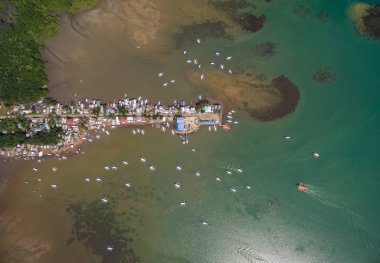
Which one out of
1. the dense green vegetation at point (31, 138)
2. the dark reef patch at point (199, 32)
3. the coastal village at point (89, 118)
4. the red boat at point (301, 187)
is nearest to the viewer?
the red boat at point (301, 187)

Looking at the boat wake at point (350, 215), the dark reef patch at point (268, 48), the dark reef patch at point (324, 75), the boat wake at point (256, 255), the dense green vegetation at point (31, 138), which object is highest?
the dark reef patch at point (268, 48)

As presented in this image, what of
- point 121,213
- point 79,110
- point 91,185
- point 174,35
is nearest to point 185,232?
point 121,213

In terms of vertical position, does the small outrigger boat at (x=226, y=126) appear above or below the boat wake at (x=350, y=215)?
above

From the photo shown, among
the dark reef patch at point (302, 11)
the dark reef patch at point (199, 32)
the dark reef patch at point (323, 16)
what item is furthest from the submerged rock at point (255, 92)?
the dark reef patch at point (323, 16)

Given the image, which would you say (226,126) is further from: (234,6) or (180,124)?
(234,6)

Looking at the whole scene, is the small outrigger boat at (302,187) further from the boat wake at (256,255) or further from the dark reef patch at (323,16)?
the dark reef patch at (323,16)

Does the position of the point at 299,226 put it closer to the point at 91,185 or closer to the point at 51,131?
the point at 91,185

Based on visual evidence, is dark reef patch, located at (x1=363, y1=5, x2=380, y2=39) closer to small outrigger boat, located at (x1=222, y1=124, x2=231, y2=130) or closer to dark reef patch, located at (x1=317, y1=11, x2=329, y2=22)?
dark reef patch, located at (x1=317, y1=11, x2=329, y2=22)

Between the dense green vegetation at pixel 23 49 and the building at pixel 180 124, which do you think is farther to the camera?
the dense green vegetation at pixel 23 49

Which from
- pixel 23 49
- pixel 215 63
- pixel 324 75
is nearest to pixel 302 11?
pixel 324 75
